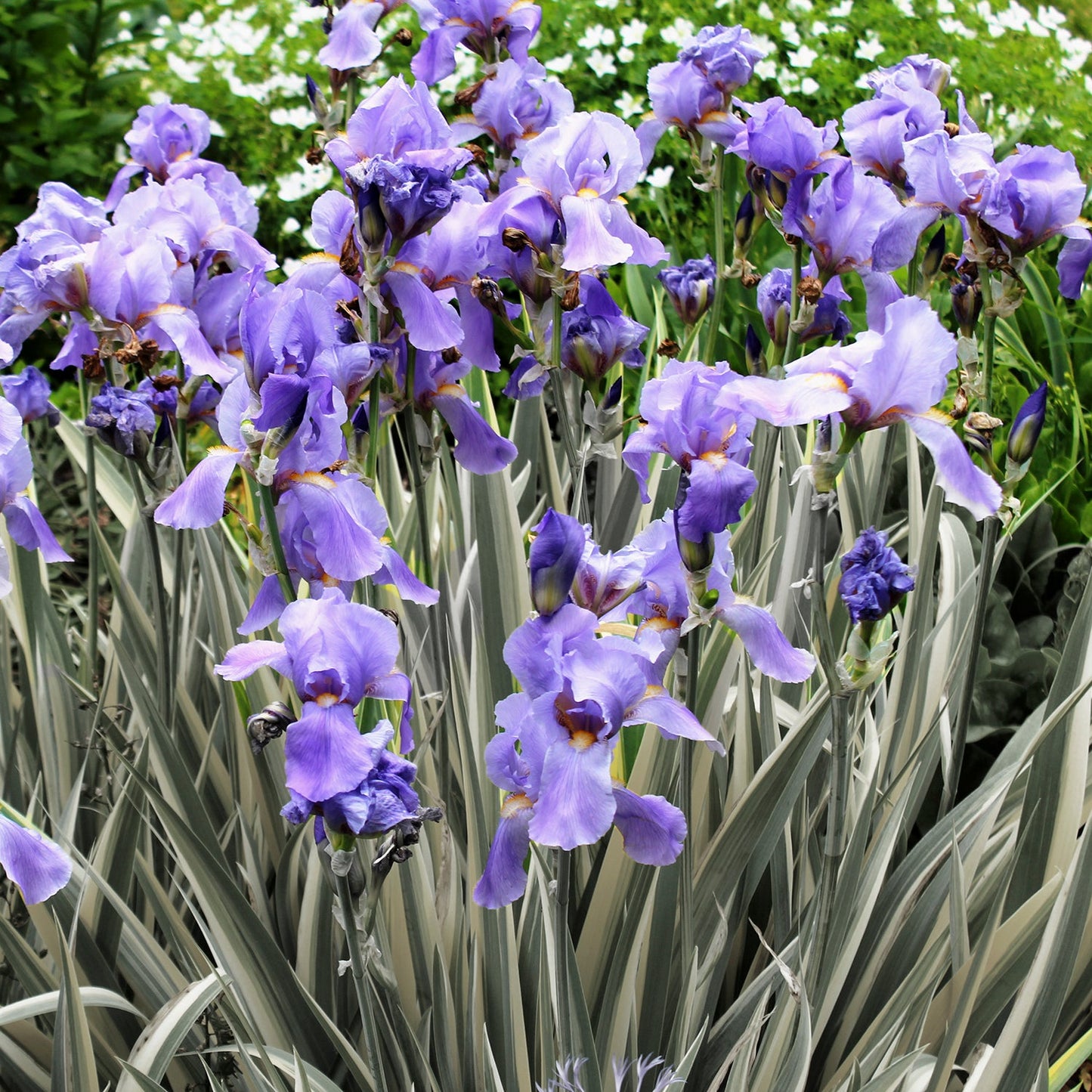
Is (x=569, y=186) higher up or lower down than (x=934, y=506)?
higher up

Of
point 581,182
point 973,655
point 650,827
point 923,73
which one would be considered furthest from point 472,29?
point 650,827

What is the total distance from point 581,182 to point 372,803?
89 cm

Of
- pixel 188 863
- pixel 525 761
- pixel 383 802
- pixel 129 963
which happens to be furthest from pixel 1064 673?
pixel 129 963

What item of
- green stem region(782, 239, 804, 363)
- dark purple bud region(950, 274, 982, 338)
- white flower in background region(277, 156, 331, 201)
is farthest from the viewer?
white flower in background region(277, 156, 331, 201)

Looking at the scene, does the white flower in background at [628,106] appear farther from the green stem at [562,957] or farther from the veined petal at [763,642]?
the green stem at [562,957]

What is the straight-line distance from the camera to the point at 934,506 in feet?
5.72

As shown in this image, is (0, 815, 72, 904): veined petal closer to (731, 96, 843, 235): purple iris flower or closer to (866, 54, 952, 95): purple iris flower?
(731, 96, 843, 235): purple iris flower

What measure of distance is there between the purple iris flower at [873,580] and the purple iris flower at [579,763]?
196 mm

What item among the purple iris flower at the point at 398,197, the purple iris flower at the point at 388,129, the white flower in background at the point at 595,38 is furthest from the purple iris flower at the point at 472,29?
the white flower in background at the point at 595,38

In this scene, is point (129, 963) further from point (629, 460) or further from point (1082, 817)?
point (1082, 817)

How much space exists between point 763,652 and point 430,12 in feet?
4.12

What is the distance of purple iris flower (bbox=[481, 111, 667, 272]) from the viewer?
1367 mm

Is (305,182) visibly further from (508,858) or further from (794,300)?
(508,858)

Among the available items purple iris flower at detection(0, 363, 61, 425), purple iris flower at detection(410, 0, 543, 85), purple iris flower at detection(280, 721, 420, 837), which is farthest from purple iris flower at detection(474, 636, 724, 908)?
purple iris flower at detection(0, 363, 61, 425)
